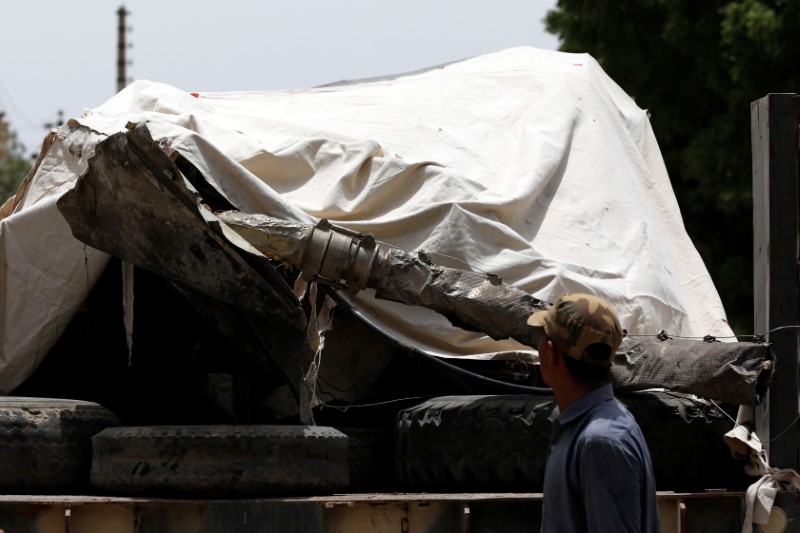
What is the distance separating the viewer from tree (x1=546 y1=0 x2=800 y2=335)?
15461 mm

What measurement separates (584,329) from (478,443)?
1.91 m

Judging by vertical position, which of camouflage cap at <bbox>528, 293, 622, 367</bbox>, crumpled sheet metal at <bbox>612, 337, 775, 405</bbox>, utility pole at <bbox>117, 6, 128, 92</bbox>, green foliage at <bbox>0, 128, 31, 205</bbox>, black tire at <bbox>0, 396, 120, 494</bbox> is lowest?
green foliage at <bbox>0, 128, 31, 205</bbox>

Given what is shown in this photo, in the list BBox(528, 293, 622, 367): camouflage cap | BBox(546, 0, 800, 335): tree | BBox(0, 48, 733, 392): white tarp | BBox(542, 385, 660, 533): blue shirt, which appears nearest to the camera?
BBox(542, 385, 660, 533): blue shirt

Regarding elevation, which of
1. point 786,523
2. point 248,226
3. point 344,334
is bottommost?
point 786,523

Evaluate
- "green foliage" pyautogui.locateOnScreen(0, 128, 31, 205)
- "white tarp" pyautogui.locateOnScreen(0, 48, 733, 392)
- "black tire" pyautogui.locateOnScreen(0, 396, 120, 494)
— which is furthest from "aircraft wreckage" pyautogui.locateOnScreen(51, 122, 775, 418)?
"green foliage" pyautogui.locateOnScreen(0, 128, 31, 205)

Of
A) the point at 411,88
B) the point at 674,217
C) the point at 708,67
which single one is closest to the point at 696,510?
the point at 674,217

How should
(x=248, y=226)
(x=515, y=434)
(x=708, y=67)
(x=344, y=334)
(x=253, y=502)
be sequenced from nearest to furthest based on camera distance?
(x=253, y=502) < (x=515, y=434) < (x=248, y=226) < (x=344, y=334) < (x=708, y=67)

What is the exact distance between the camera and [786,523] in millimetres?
4742

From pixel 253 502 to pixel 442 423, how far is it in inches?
33.6

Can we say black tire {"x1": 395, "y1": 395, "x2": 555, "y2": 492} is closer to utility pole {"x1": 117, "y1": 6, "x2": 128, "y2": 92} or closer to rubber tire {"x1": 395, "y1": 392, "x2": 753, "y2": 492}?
rubber tire {"x1": 395, "y1": 392, "x2": 753, "y2": 492}

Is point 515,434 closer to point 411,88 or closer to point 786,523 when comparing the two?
point 786,523

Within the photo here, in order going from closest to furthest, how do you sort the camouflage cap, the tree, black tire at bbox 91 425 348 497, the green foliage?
the camouflage cap
black tire at bbox 91 425 348 497
the tree
the green foliage

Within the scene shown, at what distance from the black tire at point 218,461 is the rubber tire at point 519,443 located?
379 mm

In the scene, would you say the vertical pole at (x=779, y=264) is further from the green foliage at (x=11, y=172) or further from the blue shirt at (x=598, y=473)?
the green foliage at (x=11, y=172)
